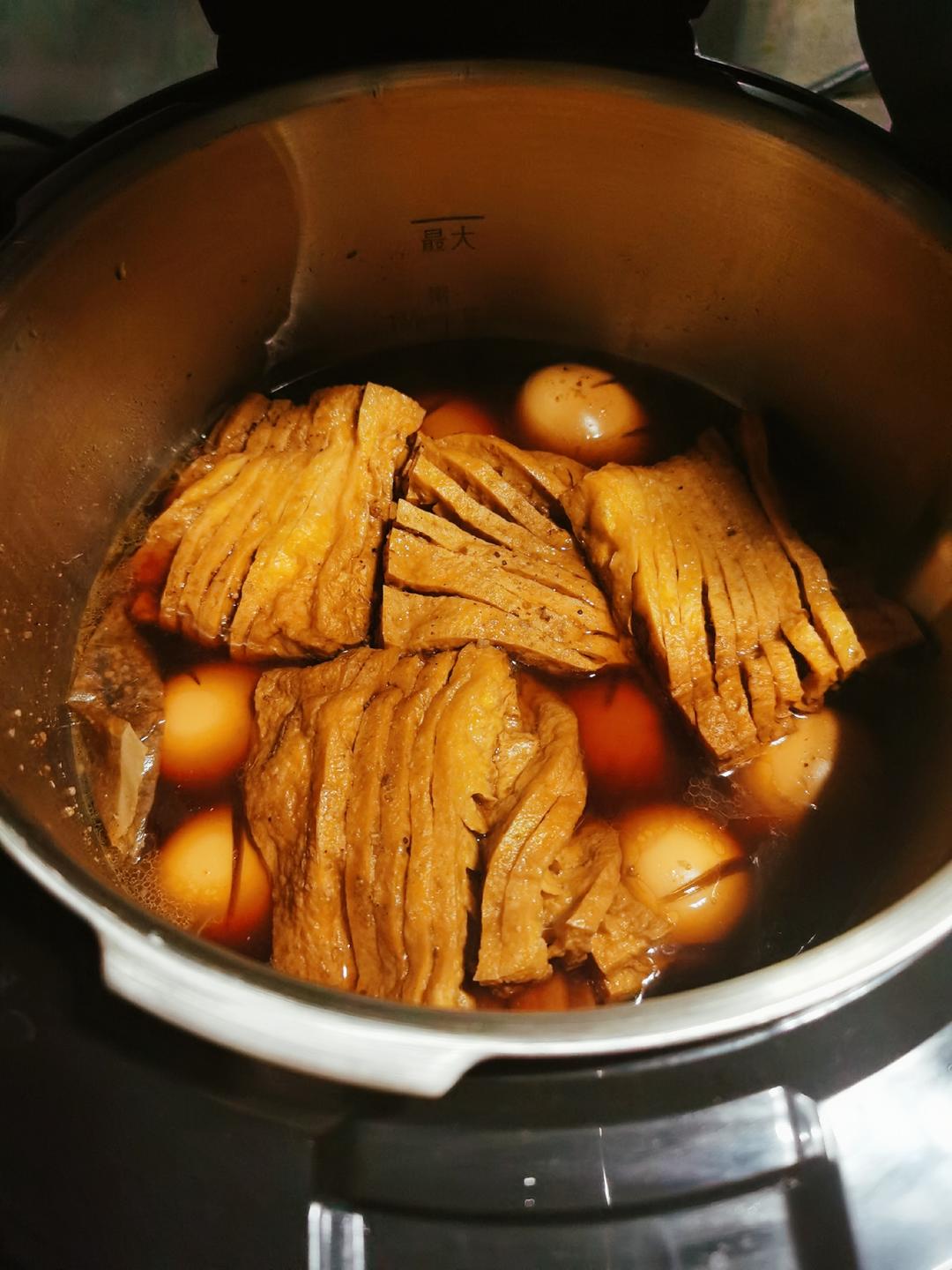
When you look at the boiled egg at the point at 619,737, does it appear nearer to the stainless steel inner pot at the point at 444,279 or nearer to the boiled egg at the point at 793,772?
the boiled egg at the point at 793,772

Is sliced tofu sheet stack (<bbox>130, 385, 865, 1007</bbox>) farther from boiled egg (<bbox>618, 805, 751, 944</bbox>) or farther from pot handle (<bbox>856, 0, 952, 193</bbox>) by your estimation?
pot handle (<bbox>856, 0, 952, 193</bbox>)

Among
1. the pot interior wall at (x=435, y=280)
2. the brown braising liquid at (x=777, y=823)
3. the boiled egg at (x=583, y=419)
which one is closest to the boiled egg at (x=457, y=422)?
the boiled egg at (x=583, y=419)

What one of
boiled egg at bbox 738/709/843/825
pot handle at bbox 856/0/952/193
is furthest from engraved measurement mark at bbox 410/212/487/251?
boiled egg at bbox 738/709/843/825

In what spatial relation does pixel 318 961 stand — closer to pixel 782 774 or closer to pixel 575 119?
pixel 782 774

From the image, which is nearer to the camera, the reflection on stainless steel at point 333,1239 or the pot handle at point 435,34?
the reflection on stainless steel at point 333,1239

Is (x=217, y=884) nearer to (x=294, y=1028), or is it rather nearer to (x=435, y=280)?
(x=294, y=1028)

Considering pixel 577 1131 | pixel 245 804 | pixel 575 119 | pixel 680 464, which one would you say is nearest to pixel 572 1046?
pixel 577 1131
